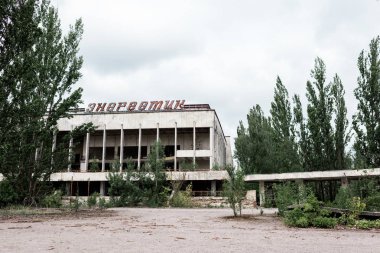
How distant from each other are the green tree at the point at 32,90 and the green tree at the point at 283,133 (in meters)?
18.4

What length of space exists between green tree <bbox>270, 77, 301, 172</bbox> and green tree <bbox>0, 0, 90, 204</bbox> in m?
18.4

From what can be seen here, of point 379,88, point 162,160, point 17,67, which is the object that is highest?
point 379,88

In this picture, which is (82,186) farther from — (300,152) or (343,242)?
(343,242)

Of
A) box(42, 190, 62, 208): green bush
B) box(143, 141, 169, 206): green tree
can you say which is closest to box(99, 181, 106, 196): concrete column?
box(143, 141, 169, 206): green tree

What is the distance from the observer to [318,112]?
2961 cm

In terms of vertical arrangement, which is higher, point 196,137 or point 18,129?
point 196,137

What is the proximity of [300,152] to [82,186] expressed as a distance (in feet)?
96.6

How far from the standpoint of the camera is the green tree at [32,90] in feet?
54.3

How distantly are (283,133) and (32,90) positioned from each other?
2231 centimetres

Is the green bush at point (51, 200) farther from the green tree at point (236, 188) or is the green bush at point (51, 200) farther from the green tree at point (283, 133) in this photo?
the green tree at point (283, 133)

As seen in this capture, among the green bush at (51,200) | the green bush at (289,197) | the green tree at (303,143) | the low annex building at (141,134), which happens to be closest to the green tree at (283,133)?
the green tree at (303,143)

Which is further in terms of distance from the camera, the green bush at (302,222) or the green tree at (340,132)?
the green tree at (340,132)

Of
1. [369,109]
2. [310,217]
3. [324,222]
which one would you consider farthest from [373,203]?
[369,109]

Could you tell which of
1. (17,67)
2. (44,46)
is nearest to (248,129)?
(44,46)
